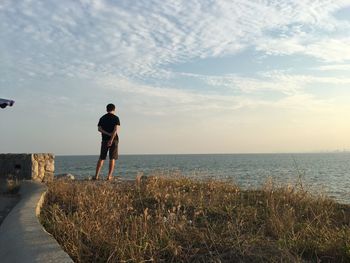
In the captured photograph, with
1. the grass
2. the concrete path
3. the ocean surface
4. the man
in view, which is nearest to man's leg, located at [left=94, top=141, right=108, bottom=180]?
the man

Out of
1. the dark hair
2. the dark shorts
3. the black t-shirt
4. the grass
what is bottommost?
the grass

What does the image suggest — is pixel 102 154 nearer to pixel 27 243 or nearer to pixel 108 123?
pixel 108 123

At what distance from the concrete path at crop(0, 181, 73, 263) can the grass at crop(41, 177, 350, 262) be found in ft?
0.82

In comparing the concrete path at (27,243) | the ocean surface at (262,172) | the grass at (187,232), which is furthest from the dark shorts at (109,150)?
the concrete path at (27,243)

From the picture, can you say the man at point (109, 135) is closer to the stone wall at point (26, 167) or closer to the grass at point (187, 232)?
the stone wall at point (26, 167)

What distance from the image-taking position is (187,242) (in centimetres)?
495

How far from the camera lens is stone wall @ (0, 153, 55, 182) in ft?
36.9

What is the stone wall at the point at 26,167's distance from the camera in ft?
36.9

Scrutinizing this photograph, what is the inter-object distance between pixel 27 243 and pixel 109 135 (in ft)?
24.1

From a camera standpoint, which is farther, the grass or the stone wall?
the stone wall

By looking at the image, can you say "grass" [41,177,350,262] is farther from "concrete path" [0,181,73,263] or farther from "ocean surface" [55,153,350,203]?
"ocean surface" [55,153,350,203]

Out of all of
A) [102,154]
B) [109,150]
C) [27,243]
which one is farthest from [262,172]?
[27,243]

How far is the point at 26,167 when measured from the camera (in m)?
11.3

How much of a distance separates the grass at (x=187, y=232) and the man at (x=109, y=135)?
3.44 m
